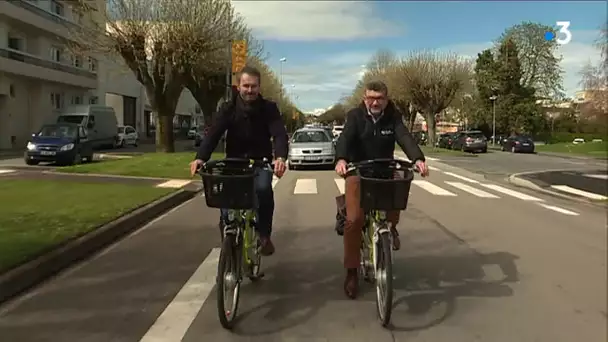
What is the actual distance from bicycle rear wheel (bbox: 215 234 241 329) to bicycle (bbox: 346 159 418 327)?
3.51 ft

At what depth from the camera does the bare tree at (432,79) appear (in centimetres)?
5494

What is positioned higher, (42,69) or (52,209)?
(42,69)

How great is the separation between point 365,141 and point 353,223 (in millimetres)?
709

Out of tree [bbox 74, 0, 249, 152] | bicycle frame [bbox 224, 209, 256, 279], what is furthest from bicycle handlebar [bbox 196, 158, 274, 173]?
tree [bbox 74, 0, 249, 152]

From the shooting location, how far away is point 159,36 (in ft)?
94.2

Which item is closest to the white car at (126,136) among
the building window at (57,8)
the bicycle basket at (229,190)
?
the building window at (57,8)

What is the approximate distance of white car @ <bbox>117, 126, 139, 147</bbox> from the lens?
151 feet

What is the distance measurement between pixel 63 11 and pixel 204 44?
2179 cm

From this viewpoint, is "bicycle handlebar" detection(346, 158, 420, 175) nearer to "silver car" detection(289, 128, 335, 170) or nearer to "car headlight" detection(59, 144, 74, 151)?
"silver car" detection(289, 128, 335, 170)

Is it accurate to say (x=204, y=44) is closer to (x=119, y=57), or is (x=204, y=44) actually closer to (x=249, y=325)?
(x=119, y=57)

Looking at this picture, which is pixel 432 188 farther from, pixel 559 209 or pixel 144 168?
pixel 144 168

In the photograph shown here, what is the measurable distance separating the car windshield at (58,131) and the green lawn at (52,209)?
10.1 meters

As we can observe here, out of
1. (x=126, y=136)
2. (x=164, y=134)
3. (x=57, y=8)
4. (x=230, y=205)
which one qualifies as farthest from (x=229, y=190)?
(x=57, y=8)

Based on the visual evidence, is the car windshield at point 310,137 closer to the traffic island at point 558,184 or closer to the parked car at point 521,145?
the traffic island at point 558,184
